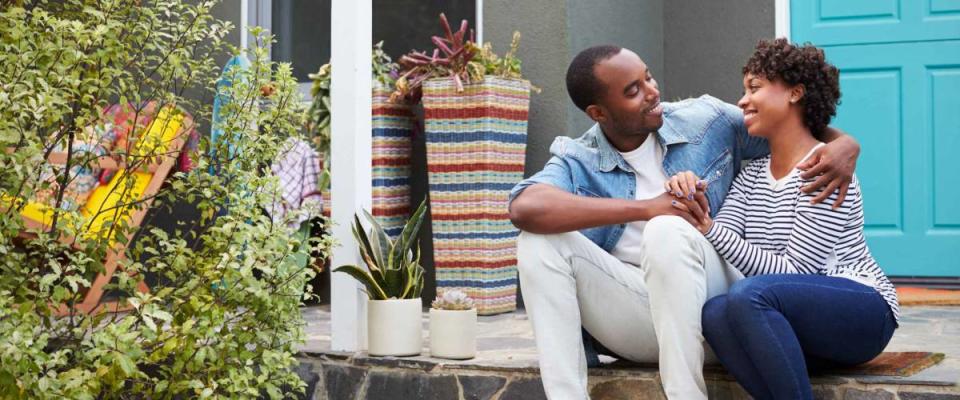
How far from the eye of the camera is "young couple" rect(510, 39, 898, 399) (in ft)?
8.27

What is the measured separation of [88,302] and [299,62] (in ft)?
6.11

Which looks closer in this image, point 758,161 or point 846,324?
point 846,324

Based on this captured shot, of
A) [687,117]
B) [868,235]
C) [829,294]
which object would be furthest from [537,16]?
[829,294]

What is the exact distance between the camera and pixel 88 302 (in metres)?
4.95

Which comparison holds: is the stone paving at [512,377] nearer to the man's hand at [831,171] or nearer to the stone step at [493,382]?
the stone step at [493,382]

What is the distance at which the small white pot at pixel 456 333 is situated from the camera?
Result: 336 cm

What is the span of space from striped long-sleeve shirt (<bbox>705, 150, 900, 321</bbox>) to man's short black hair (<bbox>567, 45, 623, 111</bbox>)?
0.52 metres

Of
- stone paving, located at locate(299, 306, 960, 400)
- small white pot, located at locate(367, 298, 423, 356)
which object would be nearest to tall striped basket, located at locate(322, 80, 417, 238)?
stone paving, located at locate(299, 306, 960, 400)

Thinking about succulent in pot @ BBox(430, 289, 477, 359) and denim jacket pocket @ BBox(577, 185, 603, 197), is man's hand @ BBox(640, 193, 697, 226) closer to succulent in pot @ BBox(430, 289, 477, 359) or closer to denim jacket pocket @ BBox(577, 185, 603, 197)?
denim jacket pocket @ BBox(577, 185, 603, 197)

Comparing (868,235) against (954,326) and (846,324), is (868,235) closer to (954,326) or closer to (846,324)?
(954,326)

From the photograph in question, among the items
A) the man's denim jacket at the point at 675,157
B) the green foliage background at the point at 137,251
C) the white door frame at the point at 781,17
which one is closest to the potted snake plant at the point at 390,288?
the green foliage background at the point at 137,251

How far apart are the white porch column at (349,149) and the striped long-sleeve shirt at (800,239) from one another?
133 cm


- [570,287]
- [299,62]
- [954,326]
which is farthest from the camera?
[299,62]

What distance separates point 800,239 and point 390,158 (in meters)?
2.85
